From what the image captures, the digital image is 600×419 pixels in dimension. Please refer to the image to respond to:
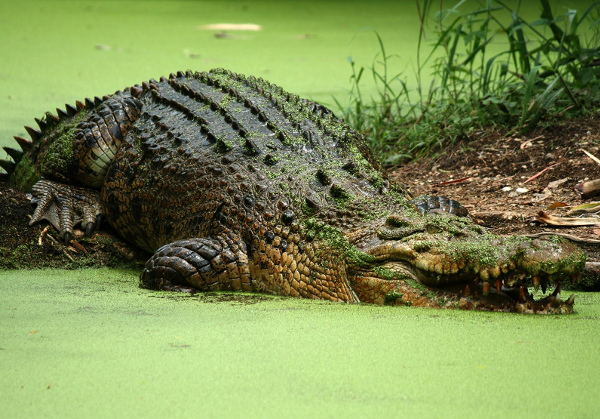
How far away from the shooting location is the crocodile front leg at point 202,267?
3.28 m

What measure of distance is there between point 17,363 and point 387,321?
48.8 inches

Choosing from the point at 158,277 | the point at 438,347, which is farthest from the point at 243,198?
the point at 438,347

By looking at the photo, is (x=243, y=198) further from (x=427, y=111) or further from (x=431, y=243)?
(x=427, y=111)

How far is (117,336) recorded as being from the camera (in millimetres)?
2389

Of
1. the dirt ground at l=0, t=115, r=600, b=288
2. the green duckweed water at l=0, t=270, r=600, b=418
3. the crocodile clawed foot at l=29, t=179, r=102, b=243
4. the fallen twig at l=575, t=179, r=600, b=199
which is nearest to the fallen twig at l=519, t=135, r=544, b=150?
the dirt ground at l=0, t=115, r=600, b=288

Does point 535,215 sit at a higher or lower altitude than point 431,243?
higher

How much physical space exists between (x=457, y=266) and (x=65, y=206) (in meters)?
2.49

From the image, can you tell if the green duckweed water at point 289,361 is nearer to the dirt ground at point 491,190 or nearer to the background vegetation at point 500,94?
the dirt ground at point 491,190

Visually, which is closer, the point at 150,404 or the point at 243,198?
the point at 150,404

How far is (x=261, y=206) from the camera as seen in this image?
333 centimetres

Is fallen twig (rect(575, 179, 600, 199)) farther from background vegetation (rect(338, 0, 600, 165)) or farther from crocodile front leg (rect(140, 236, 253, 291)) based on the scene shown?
crocodile front leg (rect(140, 236, 253, 291))

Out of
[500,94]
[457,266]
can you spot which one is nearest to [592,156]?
[500,94]

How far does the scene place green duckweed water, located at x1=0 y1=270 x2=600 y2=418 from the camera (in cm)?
184

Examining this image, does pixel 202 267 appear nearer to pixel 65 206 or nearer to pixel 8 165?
pixel 65 206
